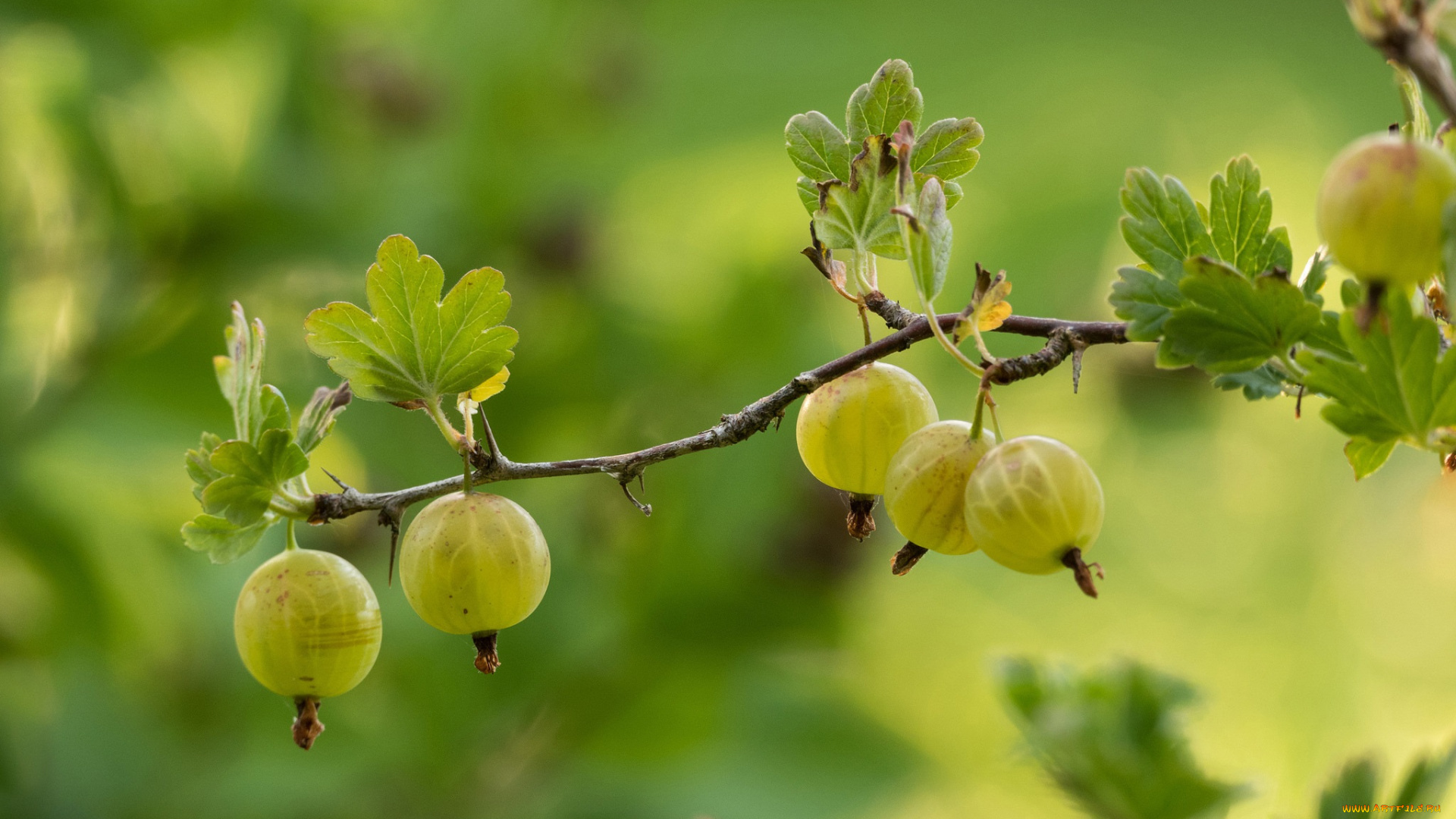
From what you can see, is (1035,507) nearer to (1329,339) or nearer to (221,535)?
(1329,339)

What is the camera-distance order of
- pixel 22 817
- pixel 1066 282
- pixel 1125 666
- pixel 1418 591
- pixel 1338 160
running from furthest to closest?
pixel 1418 591 < pixel 1066 282 < pixel 22 817 < pixel 1125 666 < pixel 1338 160

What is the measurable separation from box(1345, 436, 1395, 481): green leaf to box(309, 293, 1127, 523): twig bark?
7cm

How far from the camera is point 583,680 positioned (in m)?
1.25

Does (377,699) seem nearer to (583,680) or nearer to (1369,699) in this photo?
(583,680)

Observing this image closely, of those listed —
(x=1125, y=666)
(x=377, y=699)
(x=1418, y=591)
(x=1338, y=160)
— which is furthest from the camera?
(x=1418, y=591)

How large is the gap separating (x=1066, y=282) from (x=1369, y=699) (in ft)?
3.14

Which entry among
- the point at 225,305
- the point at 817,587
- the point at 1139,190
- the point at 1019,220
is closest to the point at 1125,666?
the point at 1139,190

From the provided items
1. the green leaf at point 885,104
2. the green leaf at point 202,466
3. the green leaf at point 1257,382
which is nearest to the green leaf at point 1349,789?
the green leaf at point 1257,382

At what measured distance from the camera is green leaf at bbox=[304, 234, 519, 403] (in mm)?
275

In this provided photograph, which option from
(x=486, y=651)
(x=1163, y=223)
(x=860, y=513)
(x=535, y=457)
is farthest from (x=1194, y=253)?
(x=535, y=457)

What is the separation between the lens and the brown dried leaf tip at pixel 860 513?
0.32 m

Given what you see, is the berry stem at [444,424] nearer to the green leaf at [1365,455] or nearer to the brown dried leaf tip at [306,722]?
the brown dried leaf tip at [306,722]

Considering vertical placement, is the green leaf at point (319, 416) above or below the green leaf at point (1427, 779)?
above

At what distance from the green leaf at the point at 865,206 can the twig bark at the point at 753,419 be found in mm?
25
